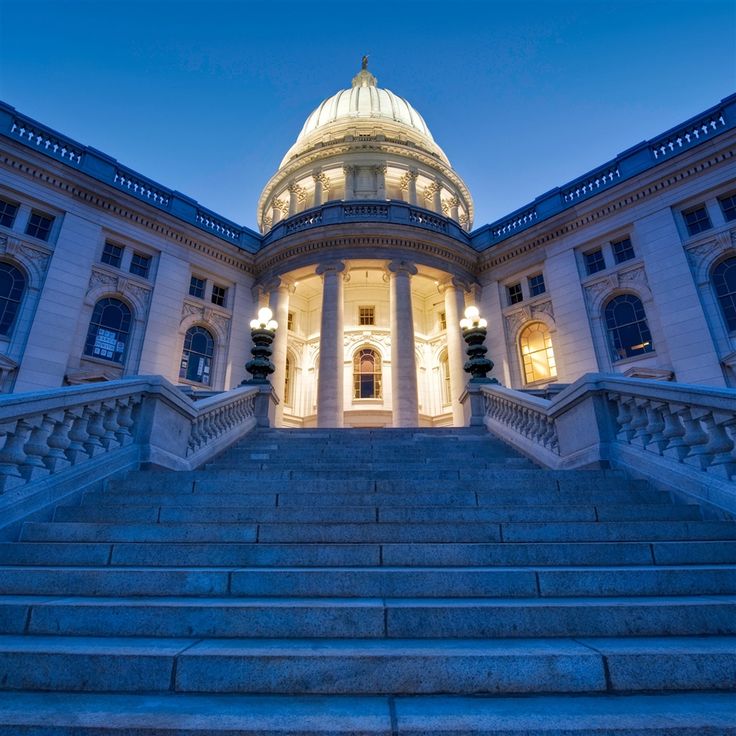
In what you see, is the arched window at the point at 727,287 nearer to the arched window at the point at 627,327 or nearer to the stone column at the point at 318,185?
the arched window at the point at 627,327

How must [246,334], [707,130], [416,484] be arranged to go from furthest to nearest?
[246,334]
[707,130]
[416,484]

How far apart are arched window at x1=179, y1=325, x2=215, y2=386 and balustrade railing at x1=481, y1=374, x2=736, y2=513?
643 inches

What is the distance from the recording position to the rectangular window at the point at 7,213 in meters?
16.7

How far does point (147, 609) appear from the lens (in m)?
3.04

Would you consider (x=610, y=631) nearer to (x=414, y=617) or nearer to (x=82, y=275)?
(x=414, y=617)

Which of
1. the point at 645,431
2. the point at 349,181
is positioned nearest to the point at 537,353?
the point at 645,431

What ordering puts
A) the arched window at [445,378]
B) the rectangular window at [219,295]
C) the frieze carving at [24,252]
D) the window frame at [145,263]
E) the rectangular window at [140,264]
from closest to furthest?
the frieze carving at [24,252] < the window frame at [145,263] < the rectangular window at [140,264] < the rectangular window at [219,295] < the arched window at [445,378]

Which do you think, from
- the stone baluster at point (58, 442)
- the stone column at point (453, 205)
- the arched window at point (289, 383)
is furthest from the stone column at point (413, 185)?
the stone baluster at point (58, 442)

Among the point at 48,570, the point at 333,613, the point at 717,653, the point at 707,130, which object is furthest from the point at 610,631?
the point at 707,130

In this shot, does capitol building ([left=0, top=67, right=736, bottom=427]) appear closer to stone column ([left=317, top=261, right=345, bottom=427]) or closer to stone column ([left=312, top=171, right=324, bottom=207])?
stone column ([left=317, top=261, right=345, bottom=427])

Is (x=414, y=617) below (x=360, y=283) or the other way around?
below

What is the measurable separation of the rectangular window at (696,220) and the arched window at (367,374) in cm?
1612

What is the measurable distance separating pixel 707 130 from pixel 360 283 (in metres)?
18.0

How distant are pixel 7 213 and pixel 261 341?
1272 centimetres
